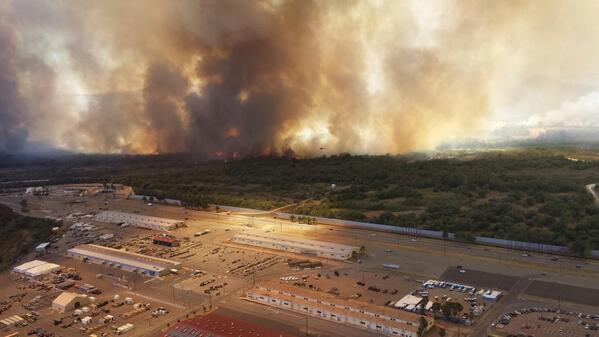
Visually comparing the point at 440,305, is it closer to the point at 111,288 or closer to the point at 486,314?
the point at 486,314

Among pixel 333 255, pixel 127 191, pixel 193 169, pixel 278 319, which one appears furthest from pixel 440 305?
pixel 193 169

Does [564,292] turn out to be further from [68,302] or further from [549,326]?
[68,302]

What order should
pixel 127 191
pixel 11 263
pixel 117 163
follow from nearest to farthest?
pixel 11 263
pixel 127 191
pixel 117 163

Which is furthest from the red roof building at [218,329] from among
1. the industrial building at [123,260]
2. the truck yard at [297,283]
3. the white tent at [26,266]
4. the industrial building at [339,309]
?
the white tent at [26,266]

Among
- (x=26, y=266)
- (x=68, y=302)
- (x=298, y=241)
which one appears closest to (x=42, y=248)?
(x=26, y=266)

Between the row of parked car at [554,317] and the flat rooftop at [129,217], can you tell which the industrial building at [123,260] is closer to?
the flat rooftop at [129,217]

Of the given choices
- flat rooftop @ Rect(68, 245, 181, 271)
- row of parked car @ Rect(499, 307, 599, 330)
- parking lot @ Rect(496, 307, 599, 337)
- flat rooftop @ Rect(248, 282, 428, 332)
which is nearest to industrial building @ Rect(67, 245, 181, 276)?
flat rooftop @ Rect(68, 245, 181, 271)
